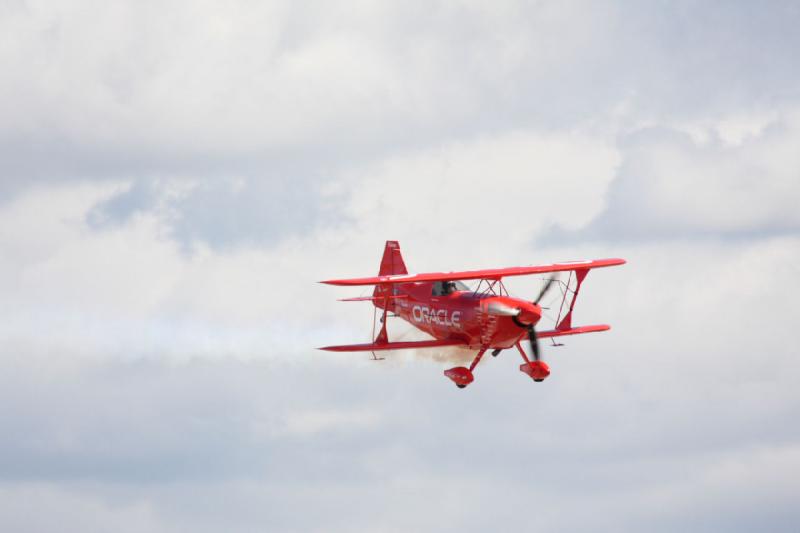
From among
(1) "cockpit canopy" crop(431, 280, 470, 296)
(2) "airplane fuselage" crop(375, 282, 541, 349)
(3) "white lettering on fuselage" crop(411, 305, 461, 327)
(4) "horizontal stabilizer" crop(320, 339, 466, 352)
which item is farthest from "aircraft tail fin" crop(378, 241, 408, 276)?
(4) "horizontal stabilizer" crop(320, 339, 466, 352)

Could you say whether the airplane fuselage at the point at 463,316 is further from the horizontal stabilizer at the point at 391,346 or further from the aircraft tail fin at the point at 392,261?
the aircraft tail fin at the point at 392,261

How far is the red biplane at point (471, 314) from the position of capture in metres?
69.6

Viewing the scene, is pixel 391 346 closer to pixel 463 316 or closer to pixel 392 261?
pixel 463 316

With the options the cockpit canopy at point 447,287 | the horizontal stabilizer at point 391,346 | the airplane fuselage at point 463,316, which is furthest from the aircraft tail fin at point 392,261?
the horizontal stabilizer at point 391,346

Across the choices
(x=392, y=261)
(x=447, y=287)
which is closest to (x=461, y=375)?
(x=447, y=287)

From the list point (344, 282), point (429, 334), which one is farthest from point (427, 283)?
point (344, 282)

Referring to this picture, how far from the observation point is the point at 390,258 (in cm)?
8000

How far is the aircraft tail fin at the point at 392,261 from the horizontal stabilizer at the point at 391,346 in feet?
26.4

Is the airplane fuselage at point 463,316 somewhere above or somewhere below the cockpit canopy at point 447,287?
below

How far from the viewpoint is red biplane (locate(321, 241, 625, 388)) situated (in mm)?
69625

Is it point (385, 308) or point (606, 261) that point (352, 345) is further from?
point (606, 261)

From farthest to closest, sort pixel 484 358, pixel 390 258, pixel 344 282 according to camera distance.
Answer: pixel 390 258
pixel 484 358
pixel 344 282

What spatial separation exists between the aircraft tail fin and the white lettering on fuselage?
15.3ft

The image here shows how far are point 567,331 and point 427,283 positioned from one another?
5.88 metres
